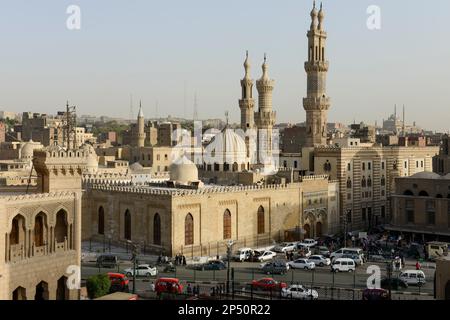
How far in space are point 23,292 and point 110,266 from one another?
7.97m

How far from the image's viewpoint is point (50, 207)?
19.7m

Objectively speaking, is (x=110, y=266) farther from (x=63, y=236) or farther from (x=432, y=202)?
(x=432, y=202)

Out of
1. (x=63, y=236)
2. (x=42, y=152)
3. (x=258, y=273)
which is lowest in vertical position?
(x=258, y=273)

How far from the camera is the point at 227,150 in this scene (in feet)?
129

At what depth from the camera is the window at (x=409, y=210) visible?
36000 mm

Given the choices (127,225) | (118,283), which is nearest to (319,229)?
(127,225)

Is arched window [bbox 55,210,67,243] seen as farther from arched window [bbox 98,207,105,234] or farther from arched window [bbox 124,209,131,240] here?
arched window [bbox 98,207,105,234]

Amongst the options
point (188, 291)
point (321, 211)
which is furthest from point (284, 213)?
point (188, 291)

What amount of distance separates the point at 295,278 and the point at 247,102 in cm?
2510

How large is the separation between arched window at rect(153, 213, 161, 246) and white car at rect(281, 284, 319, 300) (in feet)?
30.6

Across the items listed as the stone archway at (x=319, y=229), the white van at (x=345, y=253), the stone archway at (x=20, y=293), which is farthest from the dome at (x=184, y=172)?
the stone archway at (x=20, y=293)

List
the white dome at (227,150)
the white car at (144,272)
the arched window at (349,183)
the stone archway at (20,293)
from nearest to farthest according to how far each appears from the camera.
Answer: the stone archway at (20,293), the white car at (144,272), the white dome at (227,150), the arched window at (349,183)

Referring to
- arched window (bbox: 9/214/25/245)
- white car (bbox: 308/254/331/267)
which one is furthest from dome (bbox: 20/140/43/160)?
arched window (bbox: 9/214/25/245)

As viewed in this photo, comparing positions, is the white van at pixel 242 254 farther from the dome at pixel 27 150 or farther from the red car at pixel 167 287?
the dome at pixel 27 150
